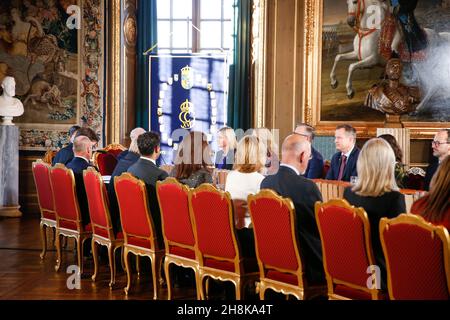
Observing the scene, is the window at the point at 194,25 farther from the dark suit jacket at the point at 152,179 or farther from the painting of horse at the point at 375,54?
the dark suit jacket at the point at 152,179

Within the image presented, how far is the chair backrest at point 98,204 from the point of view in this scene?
18.9ft

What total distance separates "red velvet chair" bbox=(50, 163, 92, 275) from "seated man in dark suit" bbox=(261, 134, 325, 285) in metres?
2.51

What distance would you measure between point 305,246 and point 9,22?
800 cm

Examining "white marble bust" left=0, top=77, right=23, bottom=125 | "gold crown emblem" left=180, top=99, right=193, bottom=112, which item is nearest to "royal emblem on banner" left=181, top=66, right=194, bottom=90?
"gold crown emblem" left=180, top=99, right=193, bottom=112

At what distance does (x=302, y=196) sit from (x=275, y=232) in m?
0.30

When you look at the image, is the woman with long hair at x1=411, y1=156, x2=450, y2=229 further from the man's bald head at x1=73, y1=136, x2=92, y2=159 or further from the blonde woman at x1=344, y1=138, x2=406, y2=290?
the man's bald head at x1=73, y1=136, x2=92, y2=159

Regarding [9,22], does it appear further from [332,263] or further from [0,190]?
[332,263]

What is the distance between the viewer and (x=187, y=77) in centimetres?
1182

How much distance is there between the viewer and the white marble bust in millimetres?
10234

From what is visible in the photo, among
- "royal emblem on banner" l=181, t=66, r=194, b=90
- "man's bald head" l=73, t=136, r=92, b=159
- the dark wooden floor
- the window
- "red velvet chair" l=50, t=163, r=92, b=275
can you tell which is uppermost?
the window

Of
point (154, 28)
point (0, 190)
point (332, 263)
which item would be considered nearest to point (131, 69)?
point (154, 28)

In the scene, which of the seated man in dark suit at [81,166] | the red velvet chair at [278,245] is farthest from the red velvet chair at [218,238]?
the seated man in dark suit at [81,166]

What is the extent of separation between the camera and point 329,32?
9984 millimetres

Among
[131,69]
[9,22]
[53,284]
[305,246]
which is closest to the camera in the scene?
[305,246]
